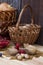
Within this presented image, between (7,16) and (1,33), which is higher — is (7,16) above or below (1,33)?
above

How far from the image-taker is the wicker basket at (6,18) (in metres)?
1.27

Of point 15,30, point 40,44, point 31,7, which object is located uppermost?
point 31,7

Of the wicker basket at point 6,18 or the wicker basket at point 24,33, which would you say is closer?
the wicker basket at point 24,33

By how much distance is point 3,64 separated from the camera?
2.85ft

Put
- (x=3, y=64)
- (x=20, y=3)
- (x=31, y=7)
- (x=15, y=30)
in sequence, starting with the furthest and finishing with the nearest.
A: (x=20, y=3)
(x=31, y=7)
(x=15, y=30)
(x=3, y=64)

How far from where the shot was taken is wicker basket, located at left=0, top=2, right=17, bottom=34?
1.27m

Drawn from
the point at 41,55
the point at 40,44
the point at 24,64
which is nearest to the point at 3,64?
the point at 24,64

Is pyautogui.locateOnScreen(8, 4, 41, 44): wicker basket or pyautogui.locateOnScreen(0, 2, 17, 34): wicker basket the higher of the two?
pyautogui.locateOnScreen(0, 2, 17, 34): wicker basket

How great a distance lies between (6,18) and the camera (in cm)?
129

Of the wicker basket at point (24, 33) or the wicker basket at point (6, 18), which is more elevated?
the wicker basket at point (6, 18)

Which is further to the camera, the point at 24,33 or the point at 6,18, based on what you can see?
the point at 6,18

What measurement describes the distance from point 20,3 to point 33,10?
138 millimetres

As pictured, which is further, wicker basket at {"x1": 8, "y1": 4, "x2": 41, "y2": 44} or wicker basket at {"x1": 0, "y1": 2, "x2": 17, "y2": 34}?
wicker basket at {"x1": 0, "y1": 2, "x2": 17, "y2": 34}

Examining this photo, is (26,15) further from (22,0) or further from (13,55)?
(13,55)
